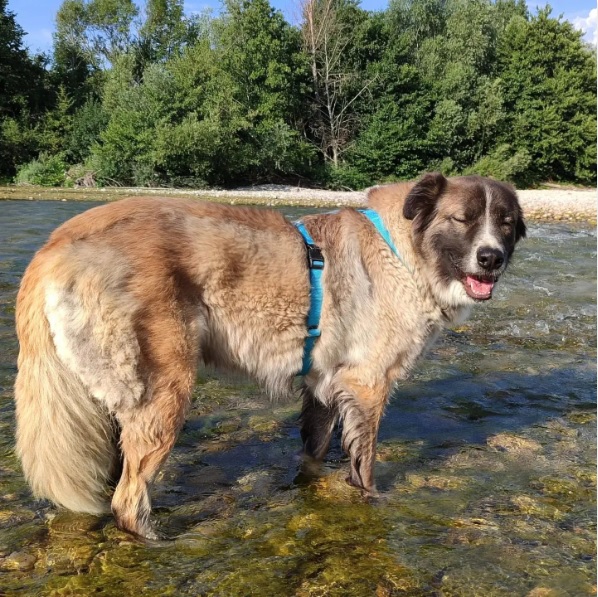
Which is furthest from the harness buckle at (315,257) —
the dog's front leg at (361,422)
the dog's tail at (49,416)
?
the dog's tail at (49,416)

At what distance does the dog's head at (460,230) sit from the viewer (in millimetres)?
3693

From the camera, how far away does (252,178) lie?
35.3 m

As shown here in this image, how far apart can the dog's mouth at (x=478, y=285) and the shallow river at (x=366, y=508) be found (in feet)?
4.38

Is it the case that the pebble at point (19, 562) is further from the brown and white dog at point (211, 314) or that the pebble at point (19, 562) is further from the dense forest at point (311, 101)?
the dense forest at point (311, 101)

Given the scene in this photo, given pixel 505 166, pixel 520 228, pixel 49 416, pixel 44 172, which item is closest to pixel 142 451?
pixel 49 416

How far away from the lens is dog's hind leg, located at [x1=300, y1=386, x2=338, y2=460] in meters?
4.12

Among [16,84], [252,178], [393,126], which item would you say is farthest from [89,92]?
[393,126]

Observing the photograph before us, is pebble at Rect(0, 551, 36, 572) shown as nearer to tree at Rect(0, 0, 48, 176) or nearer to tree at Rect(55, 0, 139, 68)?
tree at Rect(0, 0, 48, 176)

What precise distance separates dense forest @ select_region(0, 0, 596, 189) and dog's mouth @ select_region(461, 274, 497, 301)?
28962 mm

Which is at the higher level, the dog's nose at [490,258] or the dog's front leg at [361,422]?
the dog's nose at [490,258]

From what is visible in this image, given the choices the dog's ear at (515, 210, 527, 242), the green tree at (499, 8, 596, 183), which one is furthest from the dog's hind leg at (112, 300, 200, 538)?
the green tree at (499, 8, 596, 183)

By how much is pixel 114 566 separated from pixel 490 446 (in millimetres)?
2990

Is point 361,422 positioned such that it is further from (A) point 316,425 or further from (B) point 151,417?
(B) point 151,417

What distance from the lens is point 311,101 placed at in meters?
40.2
